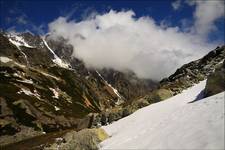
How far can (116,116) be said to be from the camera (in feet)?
149

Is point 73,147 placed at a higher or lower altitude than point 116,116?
lower

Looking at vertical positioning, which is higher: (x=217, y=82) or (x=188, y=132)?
(x=217, y=82)

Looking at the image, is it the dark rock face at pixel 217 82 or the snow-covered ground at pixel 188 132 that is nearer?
the snow-covered ground at pixel 188 132

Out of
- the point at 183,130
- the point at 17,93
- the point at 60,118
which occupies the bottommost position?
the point at 183,130

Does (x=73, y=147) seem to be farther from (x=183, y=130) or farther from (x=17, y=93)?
(x=17, y=93)

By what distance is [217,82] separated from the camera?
84.0 ft

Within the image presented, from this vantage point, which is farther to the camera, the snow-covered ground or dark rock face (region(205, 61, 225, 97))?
dark rock face (region(205, 61, 225, 97))

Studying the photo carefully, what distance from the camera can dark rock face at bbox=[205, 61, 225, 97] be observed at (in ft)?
82.5

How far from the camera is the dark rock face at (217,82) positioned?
25.1 meters

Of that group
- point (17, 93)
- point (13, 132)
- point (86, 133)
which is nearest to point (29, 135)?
point (13, 132)

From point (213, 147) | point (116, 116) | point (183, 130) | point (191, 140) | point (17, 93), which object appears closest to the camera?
point (213, 147)

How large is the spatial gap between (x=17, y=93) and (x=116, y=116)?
147110 mm

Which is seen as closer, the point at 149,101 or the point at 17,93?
the point at 149,101

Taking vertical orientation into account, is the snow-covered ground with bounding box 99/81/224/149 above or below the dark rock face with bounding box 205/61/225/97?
below
